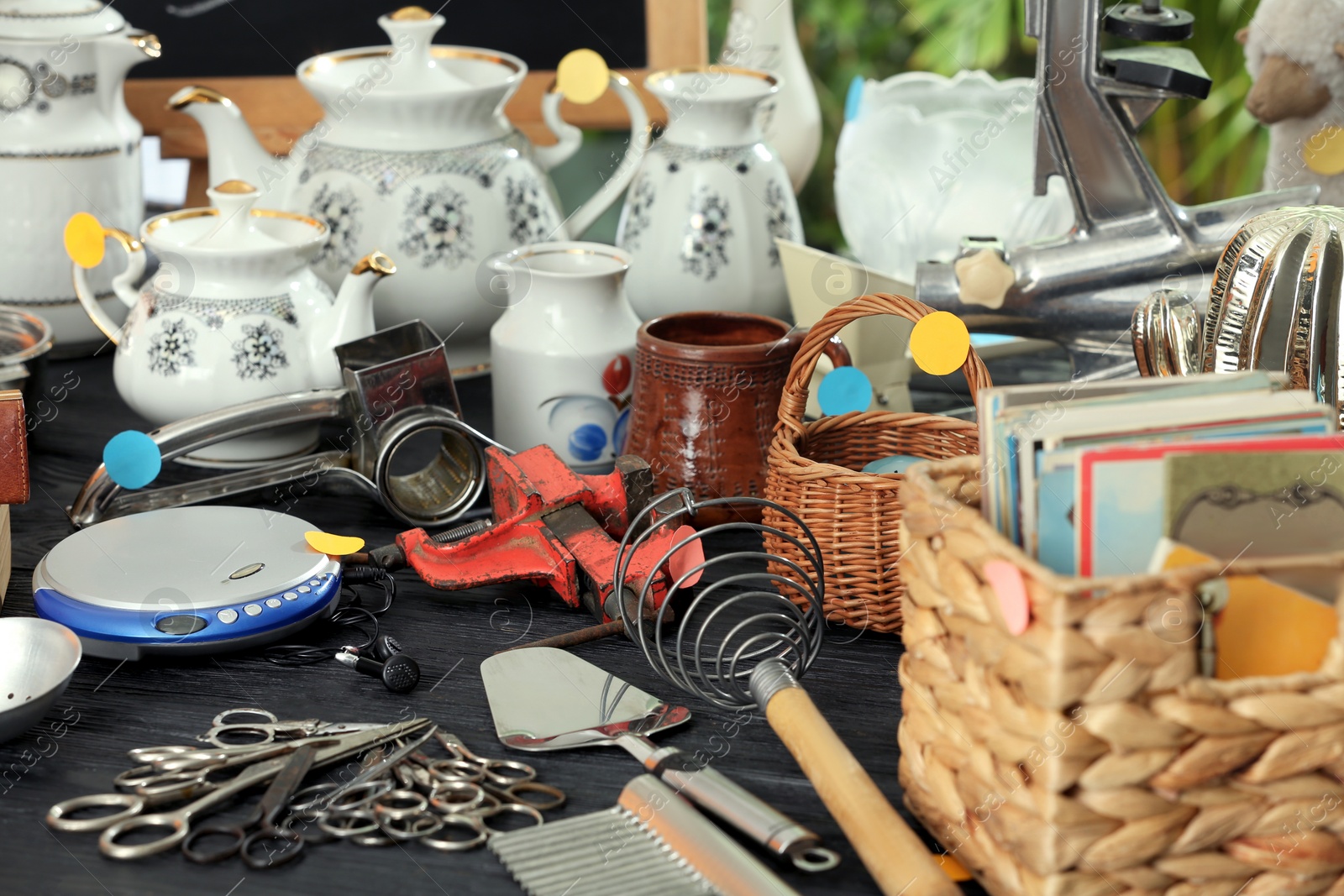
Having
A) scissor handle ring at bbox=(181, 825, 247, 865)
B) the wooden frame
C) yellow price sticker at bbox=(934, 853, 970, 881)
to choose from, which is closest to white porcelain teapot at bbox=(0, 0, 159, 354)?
the wooden frame

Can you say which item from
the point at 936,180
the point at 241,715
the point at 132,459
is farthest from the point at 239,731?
the point at 936,180

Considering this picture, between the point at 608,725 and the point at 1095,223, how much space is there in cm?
50

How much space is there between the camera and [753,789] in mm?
552

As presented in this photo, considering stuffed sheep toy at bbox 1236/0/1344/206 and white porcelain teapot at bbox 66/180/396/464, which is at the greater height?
stuffed sheep toy at bbox 1236/0/1344/206

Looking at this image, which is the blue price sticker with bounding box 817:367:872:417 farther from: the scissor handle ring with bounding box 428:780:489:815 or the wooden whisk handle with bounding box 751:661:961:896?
the scissor handle ring with bounding box 428:780:489:815

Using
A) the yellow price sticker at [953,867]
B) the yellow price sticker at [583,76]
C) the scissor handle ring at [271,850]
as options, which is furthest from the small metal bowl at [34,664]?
the yellow price sticker at [583,76]

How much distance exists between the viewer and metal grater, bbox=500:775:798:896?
481mm

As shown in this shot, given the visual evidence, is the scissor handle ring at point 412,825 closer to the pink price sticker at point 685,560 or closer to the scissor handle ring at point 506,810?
the scissor handle ring at point 506,810

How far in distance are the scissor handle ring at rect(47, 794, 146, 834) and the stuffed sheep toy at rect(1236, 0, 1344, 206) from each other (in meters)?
0.80

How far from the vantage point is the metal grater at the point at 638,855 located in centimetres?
48

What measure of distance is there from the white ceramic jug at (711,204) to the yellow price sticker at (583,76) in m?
0.06

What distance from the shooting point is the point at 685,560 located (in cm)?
70

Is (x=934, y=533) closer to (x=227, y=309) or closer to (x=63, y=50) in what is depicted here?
(x=227, y=309)

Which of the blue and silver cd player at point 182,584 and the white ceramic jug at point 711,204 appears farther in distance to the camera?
the white ceramic jug at point 711,204
